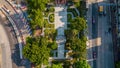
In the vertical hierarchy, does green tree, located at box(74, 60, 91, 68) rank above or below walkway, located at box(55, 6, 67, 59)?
below

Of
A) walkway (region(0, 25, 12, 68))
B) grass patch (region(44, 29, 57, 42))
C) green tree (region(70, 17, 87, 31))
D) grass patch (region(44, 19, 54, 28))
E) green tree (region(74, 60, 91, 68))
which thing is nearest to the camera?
green tree (region(74, 60, 91, 68))

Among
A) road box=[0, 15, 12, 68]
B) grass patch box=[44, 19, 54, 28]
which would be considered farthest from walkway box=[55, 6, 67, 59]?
road box=[0, 15, 12, 68]

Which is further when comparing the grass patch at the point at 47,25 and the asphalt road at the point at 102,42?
the asphalt road at the point at 102,42

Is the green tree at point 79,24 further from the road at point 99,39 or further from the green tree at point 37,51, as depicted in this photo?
the green tree at point 37,51

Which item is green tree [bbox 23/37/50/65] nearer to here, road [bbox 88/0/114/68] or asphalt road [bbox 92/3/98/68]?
road [bbox 88/0/114/68]

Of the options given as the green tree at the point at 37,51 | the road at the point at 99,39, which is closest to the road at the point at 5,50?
the green tree at the point at 37,51

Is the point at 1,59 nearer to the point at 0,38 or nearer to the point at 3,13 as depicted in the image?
the point at 0,38

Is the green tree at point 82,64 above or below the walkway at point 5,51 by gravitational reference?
below

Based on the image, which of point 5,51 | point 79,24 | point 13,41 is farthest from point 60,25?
point 5,51

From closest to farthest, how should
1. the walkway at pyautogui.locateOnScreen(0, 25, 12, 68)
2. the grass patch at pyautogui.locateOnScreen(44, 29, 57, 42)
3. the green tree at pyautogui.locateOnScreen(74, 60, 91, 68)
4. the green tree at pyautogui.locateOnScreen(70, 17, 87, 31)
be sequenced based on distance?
the green tree at pyautogui.locateOnScreen(74, 60, 91, 68)
the green tree at pyautogui.locateOnScreen(70, 17, 87, 31)
the walkway at pyautogui.locateOnScreen(0, 25, 12, 68)
the grass patch at pyautogui.locateOnScreen(44, 29, 57, 42)
